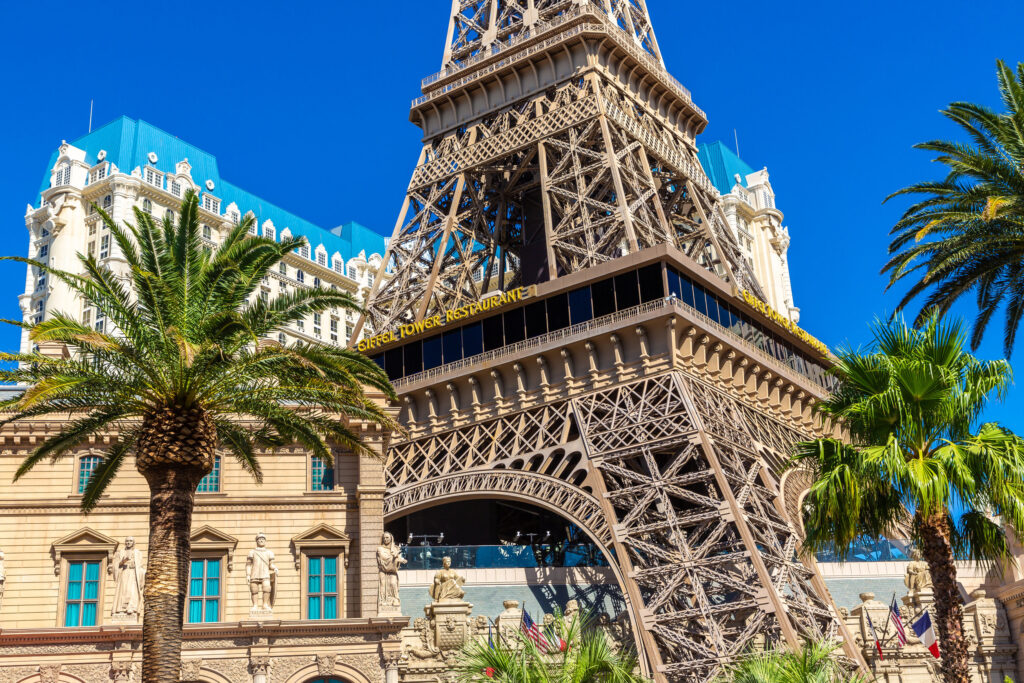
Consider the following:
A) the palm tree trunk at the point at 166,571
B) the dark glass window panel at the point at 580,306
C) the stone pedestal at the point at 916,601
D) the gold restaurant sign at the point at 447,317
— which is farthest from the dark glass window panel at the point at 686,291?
the palm tree trunk at the point at 166,571

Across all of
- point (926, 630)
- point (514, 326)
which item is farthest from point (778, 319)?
point (926, 630)

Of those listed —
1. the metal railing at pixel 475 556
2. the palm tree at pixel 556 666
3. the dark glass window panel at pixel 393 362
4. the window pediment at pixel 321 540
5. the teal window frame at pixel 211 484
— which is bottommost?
the palm tree at pixel 556 666

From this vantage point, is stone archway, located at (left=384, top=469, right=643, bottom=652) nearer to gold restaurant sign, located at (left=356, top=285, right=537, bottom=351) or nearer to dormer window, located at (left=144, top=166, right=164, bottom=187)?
gold restaurant sign, located at (left=356, top=285, right=537, bottom=351)

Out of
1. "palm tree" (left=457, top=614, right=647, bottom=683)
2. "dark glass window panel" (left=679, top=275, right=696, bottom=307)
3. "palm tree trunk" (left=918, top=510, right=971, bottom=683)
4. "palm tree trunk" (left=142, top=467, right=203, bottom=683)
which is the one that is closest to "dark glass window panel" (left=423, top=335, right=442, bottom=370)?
"dark glass window panel" (left=679, top=275, right=696, bottom=307)

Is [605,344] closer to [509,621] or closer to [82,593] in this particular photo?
[509,621]

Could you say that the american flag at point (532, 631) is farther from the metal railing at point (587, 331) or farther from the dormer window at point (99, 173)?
the dormer window at point (99, 173)

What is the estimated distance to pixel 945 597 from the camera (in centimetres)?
2333

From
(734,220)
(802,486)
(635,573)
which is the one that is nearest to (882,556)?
(802,486)

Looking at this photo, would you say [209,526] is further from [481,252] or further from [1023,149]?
[481,252]

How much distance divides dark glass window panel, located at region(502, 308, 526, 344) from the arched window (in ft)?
67.3

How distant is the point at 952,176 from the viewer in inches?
1104

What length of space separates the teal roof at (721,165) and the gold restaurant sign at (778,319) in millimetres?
57722

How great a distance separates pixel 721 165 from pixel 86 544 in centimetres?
9156

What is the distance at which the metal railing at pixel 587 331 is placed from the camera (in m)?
49.8
